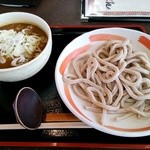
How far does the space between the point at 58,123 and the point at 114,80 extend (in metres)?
0.25

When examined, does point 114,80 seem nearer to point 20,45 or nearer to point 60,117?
point 60,117

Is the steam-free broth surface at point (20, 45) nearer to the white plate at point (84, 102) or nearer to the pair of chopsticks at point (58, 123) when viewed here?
the white plate at point (84, 102)

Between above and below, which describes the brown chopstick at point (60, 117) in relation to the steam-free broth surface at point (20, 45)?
below

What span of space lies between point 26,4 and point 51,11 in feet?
0.47

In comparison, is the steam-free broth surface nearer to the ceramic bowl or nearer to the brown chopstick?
the ceramic bowl

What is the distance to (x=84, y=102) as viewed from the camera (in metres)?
0.88

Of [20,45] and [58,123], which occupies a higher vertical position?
[20,45]

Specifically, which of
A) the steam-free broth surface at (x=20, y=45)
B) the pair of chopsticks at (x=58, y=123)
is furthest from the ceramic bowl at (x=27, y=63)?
the pair of chopsticks at (x=58, y=123)

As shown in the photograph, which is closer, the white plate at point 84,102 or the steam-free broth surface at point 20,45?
the white plate at point 84,102

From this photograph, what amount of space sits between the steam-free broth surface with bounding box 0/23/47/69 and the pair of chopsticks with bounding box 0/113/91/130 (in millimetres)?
218

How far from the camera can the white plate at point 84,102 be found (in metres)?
0.77

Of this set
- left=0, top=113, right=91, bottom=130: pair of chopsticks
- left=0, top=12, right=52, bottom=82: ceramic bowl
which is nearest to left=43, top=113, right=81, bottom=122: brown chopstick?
left=0, top=113, right=91, bottom=130: pair of chopsticks

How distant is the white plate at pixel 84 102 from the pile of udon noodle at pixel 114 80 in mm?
21

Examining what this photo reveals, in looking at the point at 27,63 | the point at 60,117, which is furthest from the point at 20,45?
the point at 60,117
